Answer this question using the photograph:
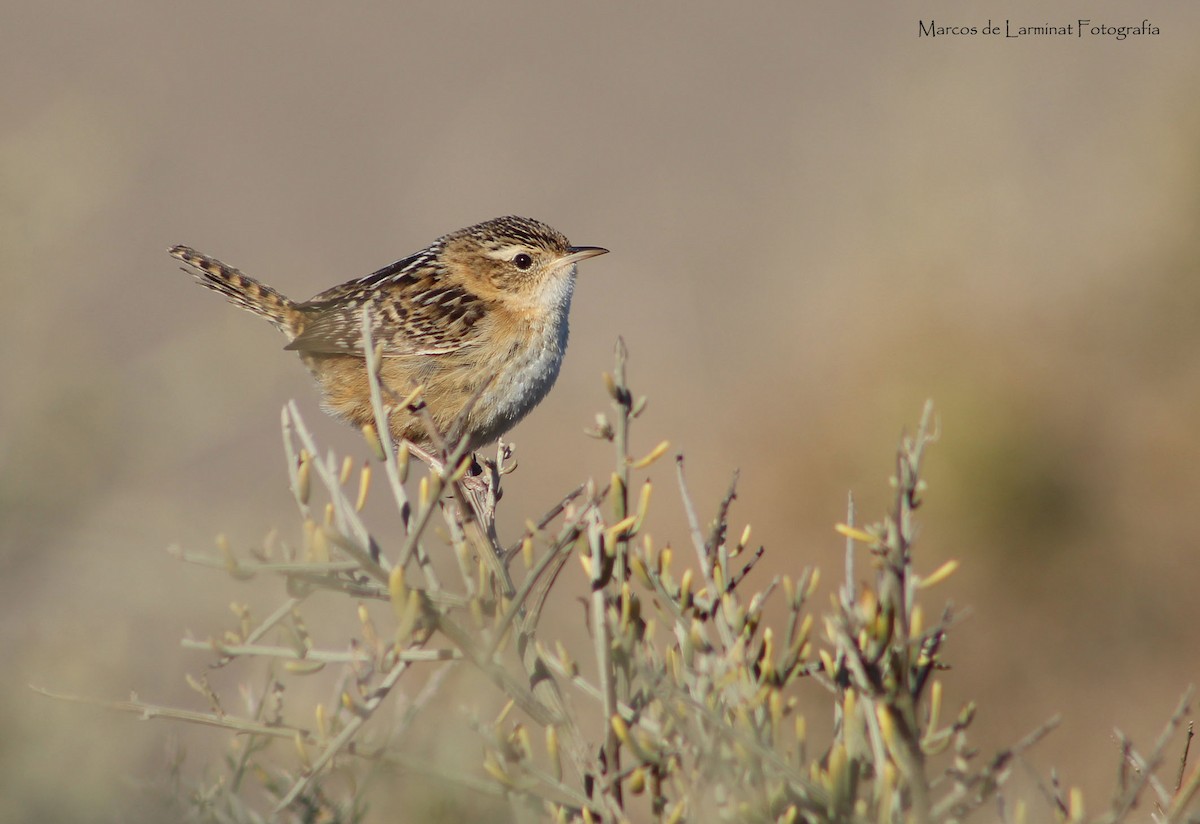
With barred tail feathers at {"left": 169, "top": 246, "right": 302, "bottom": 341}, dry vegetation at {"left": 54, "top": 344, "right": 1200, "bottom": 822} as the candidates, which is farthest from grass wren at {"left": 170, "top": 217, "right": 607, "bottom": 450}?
dry vegetation at {"left": 54, "top": 344, "right": 1200, "bottom": 822}

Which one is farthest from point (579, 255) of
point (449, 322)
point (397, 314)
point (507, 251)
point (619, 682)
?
point (619, 682)

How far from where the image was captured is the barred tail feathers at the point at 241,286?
5602 mm

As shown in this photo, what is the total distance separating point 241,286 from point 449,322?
1152mm

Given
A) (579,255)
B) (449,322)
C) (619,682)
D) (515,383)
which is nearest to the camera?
(619,682)

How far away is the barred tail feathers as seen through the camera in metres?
5.60

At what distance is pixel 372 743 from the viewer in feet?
6.80

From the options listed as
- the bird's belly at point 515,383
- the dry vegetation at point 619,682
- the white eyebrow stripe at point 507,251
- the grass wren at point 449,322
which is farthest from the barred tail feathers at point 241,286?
the dry vegetation at point 619,682

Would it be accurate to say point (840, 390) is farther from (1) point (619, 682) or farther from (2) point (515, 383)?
(1) point (619, 682)

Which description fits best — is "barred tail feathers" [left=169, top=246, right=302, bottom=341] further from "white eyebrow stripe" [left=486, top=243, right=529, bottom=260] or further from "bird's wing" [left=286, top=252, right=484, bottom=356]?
"white eyebrow stripe" [left=486, top=243, right=529, bottom=260]

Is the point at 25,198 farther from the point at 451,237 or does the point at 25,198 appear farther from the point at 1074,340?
the point at 1074,340

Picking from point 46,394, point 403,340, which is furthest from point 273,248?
point 46,394

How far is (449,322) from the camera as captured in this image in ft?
17.0

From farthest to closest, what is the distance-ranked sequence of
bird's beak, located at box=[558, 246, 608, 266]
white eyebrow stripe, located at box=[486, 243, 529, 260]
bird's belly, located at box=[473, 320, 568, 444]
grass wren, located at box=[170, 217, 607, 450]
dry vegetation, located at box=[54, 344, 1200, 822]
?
white eyebrow stripe, located at box=[486, 243, 529, 260]
bird's beak, located at box=[558, 246, 608, 266]
grass wren, located at box=[170, 217, 607, 450]
bird's belly, located at box=[473, 320, 568, 444]
dry vegetation, located at box=[54, 344, 1200, 822]

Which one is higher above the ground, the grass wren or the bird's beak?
the bird's beak
